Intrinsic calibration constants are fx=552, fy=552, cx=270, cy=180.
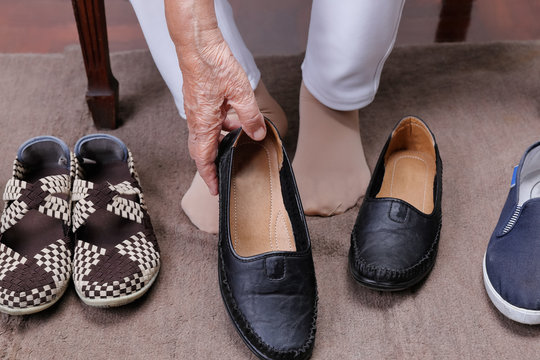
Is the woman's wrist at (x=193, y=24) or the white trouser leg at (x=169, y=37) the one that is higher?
the woman's wrist at (x=193, y=24)

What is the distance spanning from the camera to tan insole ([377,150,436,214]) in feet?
3.26

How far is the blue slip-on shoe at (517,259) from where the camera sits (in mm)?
811

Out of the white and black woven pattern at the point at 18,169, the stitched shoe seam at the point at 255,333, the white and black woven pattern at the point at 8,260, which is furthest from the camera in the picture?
the white and black woven pattern at the point at 18,169

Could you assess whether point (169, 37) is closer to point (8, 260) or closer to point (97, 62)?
point (97, 62)

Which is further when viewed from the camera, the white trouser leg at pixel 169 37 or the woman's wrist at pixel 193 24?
the white trouser leg at pixel 169 37

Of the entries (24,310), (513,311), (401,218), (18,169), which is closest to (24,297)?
(24,310)

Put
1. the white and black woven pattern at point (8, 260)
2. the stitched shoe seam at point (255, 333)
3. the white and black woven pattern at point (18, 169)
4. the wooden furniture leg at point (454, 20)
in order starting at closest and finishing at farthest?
the stitched shoe seam at point (255, 333) < the white and black woven pattern at point (8, 260) < the white and black woven pattern at point (18, 169) < the wooden furniture leg at point (454, 20)

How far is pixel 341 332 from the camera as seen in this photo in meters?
0.85

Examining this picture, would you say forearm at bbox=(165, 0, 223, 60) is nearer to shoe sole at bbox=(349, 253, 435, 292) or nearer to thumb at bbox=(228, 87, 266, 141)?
thumb at bbox=(228, 87, 266, 141)

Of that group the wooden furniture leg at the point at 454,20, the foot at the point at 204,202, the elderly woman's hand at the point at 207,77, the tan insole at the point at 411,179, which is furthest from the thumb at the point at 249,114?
the wooden furniture leg at the point at 454,20

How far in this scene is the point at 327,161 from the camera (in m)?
1.04

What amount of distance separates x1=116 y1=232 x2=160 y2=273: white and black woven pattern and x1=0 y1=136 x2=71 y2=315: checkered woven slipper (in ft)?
0.32

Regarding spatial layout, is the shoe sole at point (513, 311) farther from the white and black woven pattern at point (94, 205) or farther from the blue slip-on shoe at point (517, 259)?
the white and black woven pattern at point (94, 205)

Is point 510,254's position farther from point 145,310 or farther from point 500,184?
point 145,310
